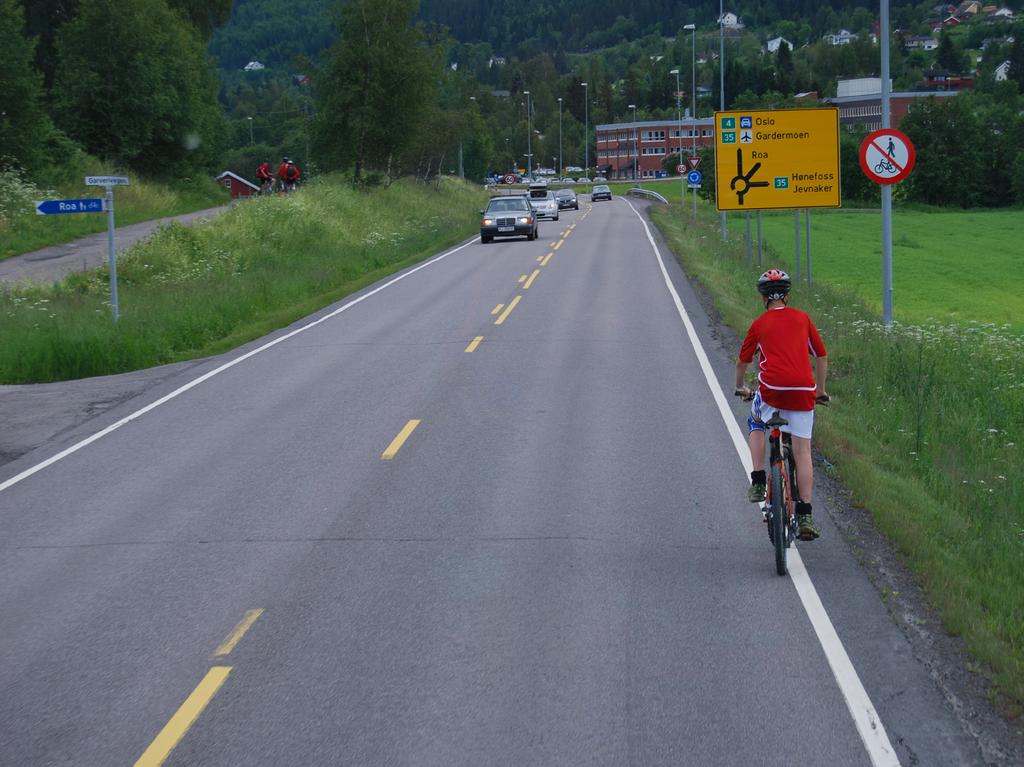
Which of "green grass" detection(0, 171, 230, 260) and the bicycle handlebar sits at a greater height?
"green grass" detection(0, 171, 230, 260)

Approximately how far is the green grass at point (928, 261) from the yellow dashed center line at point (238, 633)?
1974cm

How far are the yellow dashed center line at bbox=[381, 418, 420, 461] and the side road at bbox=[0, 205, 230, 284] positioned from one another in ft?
46.7

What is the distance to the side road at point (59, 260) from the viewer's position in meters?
27.0

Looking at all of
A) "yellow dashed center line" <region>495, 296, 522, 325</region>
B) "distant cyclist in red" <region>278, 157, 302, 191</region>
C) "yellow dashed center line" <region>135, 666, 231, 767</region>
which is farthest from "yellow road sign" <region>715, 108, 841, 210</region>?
"yellow dashed center line" <region>135, 666, 231, 767</region>

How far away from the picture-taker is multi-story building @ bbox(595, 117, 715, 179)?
579ft

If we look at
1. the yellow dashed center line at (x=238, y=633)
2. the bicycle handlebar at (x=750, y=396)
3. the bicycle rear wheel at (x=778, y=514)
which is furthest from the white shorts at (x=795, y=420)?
the yellow dashed center line at (x=238, y=633)

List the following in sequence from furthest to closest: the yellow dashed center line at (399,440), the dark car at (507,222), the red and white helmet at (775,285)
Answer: the dark car at (507,222)
the yellow dashed center line at (399,440)
the red and white helmet at (775,285)

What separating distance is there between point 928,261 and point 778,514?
148ft

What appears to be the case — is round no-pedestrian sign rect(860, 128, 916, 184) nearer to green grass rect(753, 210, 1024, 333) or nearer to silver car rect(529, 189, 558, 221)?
green grass rect(753, 210, 1024, 333)

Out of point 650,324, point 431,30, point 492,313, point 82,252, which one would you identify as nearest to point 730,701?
point 650,324

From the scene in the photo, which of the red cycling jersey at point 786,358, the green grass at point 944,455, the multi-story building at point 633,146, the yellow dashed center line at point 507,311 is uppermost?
the multi-story building at point 633,146

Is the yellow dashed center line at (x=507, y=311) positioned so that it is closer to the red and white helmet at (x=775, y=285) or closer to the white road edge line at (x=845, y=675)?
A: the red and white helmet at (x=775, y=285)

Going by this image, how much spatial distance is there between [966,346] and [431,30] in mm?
38729

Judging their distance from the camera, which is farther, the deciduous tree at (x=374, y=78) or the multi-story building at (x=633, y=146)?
the multi-story building at (x=633, y=146)
